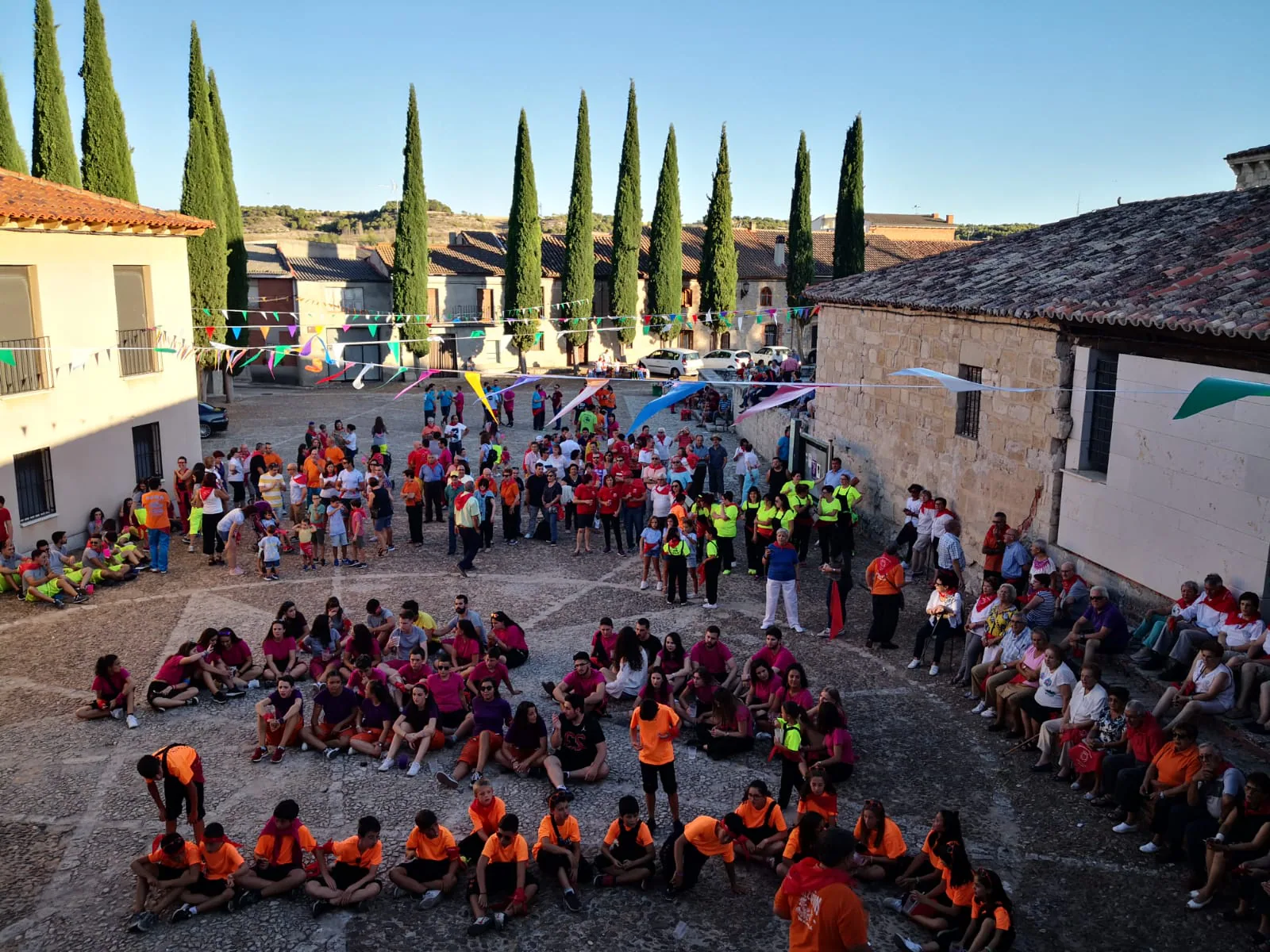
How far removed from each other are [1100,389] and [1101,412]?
0.96 ft

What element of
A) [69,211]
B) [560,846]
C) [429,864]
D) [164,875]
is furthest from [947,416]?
[69,211]

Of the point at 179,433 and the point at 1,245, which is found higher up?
the point at 1,245

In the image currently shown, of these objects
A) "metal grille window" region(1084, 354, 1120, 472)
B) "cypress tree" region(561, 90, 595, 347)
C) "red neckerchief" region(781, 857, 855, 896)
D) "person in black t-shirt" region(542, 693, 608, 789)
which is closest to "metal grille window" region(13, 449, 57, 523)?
"person in black t-shirt" region(542, 693, 608, 789)

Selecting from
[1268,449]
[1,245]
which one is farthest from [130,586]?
[1268,449]

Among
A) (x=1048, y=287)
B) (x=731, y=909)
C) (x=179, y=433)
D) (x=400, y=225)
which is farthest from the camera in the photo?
(x=400, y=225)

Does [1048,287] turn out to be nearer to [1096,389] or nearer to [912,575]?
[1096,389]

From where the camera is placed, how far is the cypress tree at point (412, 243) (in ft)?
134

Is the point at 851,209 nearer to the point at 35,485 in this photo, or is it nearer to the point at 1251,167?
the point at 1251,167

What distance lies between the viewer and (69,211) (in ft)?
55.8

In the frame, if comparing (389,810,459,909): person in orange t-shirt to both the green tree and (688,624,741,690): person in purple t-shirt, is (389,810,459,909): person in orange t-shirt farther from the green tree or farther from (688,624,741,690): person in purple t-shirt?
the green tree

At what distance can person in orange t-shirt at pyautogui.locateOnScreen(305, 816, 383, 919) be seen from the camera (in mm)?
7520

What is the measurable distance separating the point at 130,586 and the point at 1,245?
591 centimetres

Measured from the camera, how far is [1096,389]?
491 inches

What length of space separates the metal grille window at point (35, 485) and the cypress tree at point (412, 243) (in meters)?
23.8
